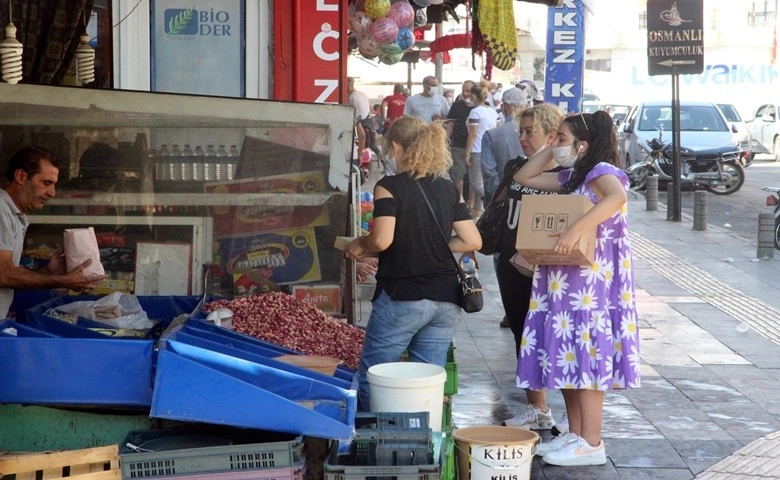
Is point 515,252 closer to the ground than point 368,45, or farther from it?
closer to the ground

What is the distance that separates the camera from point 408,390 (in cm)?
471

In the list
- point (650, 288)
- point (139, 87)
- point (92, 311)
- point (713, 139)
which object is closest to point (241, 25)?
point (139, 87)

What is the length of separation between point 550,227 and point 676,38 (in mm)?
12330

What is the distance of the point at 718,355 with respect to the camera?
8516 millimetres

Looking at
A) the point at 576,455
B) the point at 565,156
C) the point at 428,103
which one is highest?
the point at 428,103

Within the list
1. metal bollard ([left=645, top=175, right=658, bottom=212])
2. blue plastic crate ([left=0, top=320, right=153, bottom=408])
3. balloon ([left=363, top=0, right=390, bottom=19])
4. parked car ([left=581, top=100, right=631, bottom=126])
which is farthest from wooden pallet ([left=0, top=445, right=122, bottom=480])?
parked car ([left=581, top=100, right=631, bottom=126])

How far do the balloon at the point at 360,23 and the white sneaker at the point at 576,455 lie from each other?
20.1ft

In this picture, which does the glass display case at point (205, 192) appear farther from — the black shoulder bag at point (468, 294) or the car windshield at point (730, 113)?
the car windshield at point (730, 113)

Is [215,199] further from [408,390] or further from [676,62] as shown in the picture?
[676,62]

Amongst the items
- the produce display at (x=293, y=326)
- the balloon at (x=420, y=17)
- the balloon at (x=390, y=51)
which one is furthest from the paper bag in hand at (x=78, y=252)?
the balloon at (x=420, y=17)

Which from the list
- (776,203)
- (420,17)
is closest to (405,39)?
(420,17)

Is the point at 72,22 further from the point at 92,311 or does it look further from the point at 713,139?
the point at 713,139

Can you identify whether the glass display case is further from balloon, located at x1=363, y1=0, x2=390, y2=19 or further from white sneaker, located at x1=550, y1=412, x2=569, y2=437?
balloon, located at x1=363, y1=0, x2=390, y2=19

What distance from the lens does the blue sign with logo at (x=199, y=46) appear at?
8.09m
